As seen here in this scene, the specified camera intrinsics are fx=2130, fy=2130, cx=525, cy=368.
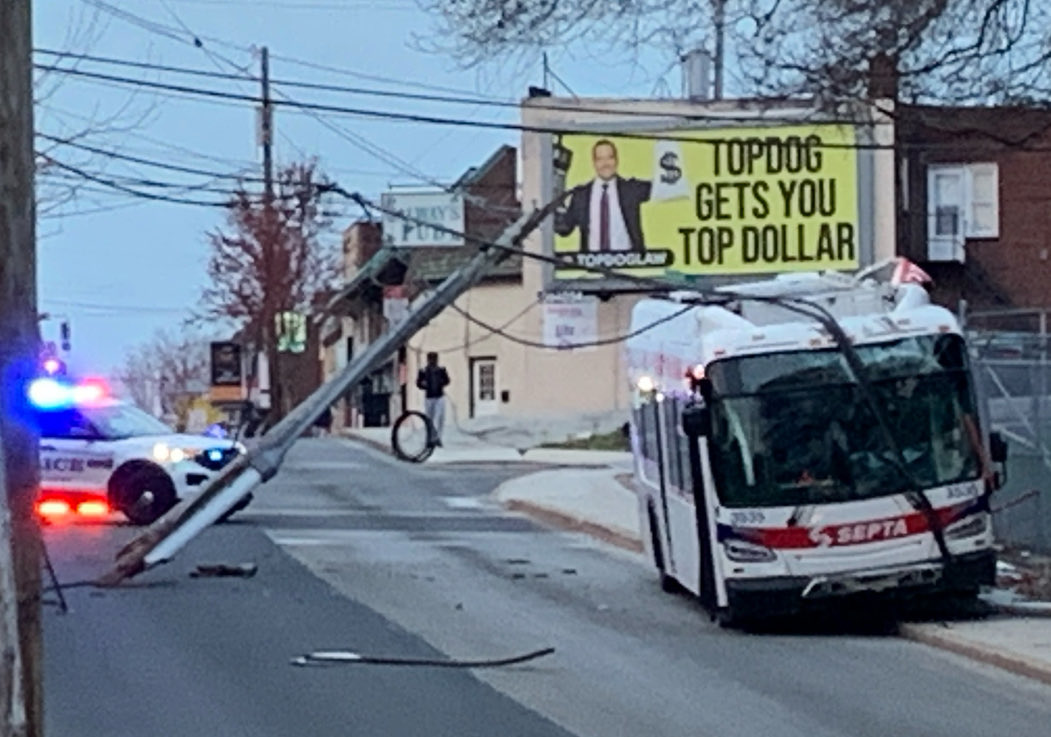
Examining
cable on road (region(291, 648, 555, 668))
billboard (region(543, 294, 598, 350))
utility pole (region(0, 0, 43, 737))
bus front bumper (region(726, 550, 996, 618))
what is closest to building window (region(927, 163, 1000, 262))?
billboard (region(543, 294, 598, 350))

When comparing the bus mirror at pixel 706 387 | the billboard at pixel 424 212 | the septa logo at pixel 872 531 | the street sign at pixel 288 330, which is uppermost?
the billboard at pixel 424 212

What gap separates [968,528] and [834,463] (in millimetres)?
1195

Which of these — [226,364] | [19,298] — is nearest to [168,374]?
[226,364]

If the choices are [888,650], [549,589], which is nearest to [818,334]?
[888,650]

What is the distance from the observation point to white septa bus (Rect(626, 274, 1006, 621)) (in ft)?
54.6

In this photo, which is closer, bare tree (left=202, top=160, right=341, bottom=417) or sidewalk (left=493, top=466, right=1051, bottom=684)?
sidewalk (left=493, top=466, right=1051, bottom=684)

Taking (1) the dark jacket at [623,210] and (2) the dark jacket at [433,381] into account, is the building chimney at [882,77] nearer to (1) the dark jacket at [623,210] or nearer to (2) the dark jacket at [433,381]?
(2) the dark jacket at [433,381]

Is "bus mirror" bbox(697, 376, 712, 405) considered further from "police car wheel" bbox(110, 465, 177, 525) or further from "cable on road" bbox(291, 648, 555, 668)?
"police car wheel" bbox(110, 465, 177, 525)

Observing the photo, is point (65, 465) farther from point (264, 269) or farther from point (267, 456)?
point (264, 269)

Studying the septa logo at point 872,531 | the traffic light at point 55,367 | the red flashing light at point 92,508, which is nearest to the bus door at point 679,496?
the septa logo at point 872,531

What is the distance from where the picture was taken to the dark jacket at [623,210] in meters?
49.1

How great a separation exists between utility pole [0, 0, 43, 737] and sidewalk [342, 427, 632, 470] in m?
31.7

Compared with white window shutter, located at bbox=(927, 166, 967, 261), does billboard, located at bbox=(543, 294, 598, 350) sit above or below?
below

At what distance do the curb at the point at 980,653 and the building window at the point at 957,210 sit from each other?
3376 centimetres
